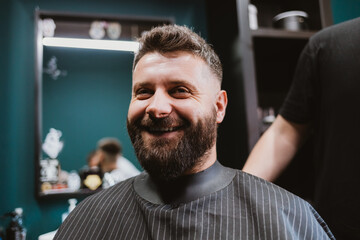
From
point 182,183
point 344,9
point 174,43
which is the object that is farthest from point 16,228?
point 344,9

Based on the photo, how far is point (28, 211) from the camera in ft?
6.89

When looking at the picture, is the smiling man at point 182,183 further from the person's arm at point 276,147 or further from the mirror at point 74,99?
the mirror at point 74,99

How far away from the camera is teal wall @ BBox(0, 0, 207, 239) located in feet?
6.90

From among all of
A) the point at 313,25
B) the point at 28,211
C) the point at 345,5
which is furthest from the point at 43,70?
the point at 345,5

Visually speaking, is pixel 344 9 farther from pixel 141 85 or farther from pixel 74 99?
pixel 74 99

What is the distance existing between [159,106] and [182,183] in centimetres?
31

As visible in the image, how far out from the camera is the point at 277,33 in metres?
2.03

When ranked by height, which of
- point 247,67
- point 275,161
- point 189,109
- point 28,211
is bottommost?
point 28,211

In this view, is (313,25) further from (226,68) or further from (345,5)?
(226,68)

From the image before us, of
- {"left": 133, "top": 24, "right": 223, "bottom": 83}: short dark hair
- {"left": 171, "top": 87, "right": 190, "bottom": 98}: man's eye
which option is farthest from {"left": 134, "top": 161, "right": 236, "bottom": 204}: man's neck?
{"left": 133, "top": 24, "right": 223, "bottom": 83}: short dark hair

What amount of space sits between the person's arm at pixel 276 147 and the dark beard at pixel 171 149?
1.52ft

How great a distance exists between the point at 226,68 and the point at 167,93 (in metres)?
1.10

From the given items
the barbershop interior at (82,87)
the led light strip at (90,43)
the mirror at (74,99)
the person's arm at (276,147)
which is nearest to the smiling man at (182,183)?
the person's arm at (276,147)

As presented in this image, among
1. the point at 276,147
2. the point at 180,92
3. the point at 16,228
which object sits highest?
the point at 180,92
